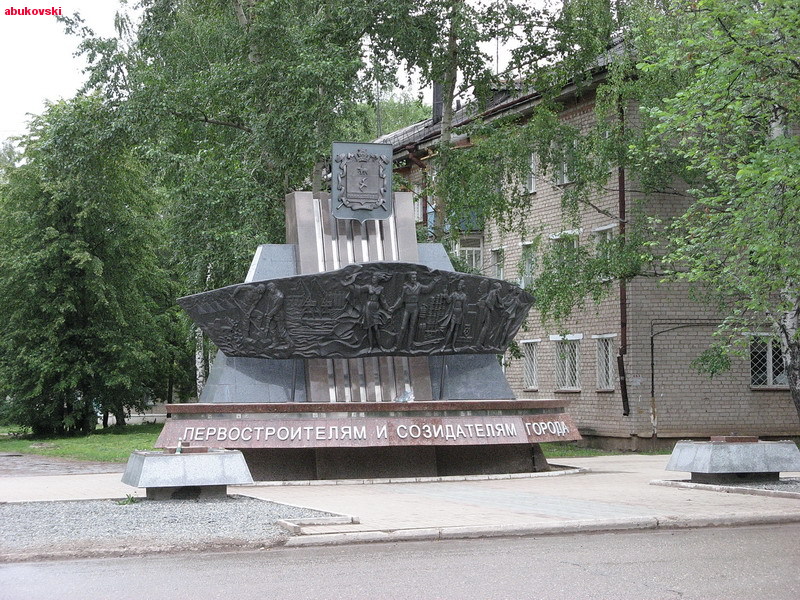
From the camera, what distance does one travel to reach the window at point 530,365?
116 feet

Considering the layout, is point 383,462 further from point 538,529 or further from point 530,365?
point 530,365

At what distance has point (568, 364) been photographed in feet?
110

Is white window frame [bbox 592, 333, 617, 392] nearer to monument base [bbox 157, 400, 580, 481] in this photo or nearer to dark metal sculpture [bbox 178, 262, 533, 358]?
monument base [bbox 157, 400, 580, 481]

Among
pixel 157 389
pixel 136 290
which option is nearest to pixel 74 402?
pixel 136 290

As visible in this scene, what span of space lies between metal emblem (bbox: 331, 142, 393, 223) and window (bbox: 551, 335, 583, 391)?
13.4m

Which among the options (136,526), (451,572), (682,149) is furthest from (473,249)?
(451,572)

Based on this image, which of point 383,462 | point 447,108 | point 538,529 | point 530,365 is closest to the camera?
point 538,529

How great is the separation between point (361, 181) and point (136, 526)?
10.2 meters

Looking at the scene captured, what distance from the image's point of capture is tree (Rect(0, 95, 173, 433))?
3753 centimetres

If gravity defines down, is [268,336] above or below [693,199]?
below

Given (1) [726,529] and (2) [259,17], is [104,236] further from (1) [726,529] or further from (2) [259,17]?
(1) [726,529]

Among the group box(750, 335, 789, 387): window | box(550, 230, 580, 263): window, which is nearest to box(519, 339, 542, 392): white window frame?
box(750, 335, 789, 387): window

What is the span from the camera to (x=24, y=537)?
10.4 m

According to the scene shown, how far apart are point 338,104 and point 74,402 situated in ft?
57.1
